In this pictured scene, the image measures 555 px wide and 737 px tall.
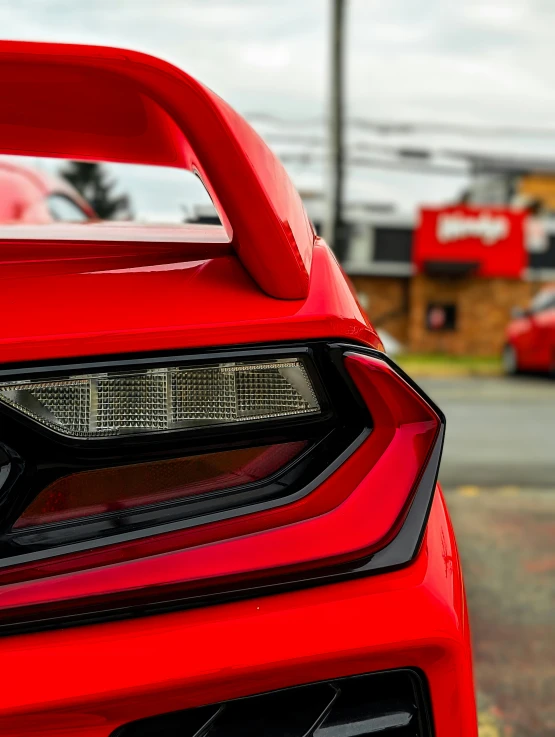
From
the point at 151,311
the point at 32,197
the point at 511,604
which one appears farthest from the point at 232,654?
the point at 511,604

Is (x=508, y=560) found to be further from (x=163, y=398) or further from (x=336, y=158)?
(x=336, y=158)

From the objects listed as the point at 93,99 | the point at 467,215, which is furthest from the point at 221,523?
the point at 467,215

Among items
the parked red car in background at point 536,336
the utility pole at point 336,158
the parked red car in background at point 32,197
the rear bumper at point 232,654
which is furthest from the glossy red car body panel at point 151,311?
the utility pole at point 336,158

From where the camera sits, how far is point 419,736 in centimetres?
87

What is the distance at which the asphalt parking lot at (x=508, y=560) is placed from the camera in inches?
85.6

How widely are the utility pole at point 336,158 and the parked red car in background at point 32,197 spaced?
11077 millimetres

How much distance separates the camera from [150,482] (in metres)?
0.87

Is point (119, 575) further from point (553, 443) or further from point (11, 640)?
point (553, 443)

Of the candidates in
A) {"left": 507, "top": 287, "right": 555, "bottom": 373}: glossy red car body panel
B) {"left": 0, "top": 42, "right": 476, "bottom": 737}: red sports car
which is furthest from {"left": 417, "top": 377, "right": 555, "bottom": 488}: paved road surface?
{"left": 0, "top": 42, "right": 476, "bottom": 737}: red sports car

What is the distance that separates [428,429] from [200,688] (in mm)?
398

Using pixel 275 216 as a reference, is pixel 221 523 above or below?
below

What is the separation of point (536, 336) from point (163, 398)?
1260 cm

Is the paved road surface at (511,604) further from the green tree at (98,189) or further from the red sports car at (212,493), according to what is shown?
the green tree at (98,189)

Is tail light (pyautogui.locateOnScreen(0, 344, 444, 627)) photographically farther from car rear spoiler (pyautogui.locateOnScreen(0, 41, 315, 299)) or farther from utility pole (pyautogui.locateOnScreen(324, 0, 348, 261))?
utility pole (pyautogui.locateOnScreen(324, 0, 348, 261))
